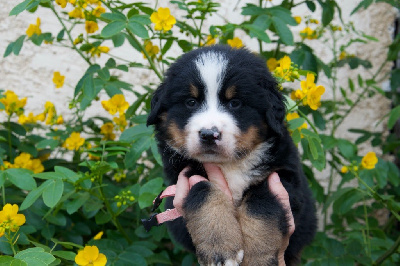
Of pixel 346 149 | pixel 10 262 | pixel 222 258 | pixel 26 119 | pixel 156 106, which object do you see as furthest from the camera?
pixel 26 119

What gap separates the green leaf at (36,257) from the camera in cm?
197

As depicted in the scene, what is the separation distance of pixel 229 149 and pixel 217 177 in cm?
20

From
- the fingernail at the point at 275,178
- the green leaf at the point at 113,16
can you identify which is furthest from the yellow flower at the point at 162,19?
the fingernail at the point at 275,178

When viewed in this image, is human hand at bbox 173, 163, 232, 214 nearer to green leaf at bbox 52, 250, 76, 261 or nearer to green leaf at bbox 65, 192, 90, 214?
green leaf at bbox 52, 250, 76, 261

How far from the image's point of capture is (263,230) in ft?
6.29

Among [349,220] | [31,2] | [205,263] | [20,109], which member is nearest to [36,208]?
[20,109]

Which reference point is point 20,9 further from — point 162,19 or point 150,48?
point 150,48

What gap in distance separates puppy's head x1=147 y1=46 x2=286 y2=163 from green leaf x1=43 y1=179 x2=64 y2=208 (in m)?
0.63

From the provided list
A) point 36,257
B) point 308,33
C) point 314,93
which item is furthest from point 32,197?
point 308,33

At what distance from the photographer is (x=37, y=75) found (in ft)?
14.4

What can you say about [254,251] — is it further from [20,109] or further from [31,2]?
[20,109]

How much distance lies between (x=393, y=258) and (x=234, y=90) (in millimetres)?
1960

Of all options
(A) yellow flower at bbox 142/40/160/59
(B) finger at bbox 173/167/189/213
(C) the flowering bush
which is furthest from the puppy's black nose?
(A) yellow flower at bbox 142/40/160/59

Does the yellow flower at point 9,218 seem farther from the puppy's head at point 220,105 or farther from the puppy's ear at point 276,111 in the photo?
the puppy's ear at point 276,111
